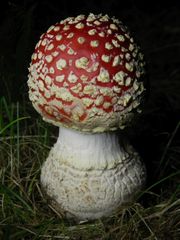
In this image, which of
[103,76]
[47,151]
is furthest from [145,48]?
[103,76]

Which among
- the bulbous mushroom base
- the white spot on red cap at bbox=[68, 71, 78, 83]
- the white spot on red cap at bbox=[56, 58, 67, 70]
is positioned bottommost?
the bulbous mushroom base

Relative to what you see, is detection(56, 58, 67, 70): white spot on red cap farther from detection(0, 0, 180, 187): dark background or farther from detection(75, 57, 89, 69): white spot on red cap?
detection(0, 0, 180, 187): dark background

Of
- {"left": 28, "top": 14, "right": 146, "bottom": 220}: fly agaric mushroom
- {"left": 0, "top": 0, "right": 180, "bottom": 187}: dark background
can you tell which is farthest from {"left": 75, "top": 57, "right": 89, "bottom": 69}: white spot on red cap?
{"left": 0, "top": 0, "right": 180, "bottom": 187}: dark background

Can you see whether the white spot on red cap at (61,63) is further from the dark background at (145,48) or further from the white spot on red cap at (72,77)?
the dark background at (145,48)

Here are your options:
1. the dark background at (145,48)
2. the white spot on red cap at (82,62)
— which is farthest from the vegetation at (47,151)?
the white spot on red cap at (82,62)

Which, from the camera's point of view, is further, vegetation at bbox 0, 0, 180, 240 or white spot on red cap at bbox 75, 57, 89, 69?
vegetation at bbox 0, 0, 180, 240

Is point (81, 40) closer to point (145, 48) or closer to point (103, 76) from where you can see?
point (103, 76)

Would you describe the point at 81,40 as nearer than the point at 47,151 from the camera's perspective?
Yes
